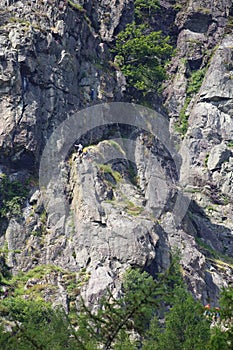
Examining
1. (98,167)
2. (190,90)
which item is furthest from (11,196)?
(190,90)

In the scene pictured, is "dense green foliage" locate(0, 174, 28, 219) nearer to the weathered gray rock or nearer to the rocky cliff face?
the rocky cliff face

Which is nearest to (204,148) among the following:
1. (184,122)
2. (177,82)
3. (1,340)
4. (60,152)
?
(184,122)

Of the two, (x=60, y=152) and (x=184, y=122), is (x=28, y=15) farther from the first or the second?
(x=184, y=122)

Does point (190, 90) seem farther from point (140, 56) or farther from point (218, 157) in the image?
point (218, 157)

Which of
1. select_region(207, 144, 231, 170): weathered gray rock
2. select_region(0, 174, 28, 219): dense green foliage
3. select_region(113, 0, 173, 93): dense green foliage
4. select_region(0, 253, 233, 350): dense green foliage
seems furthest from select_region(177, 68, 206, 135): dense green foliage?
select_region(0, 253, 233, 350): dense green foliage

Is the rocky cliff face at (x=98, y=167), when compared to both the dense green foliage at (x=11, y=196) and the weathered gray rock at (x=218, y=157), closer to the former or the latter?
the weathered gray rock at (x=218, y=157)
